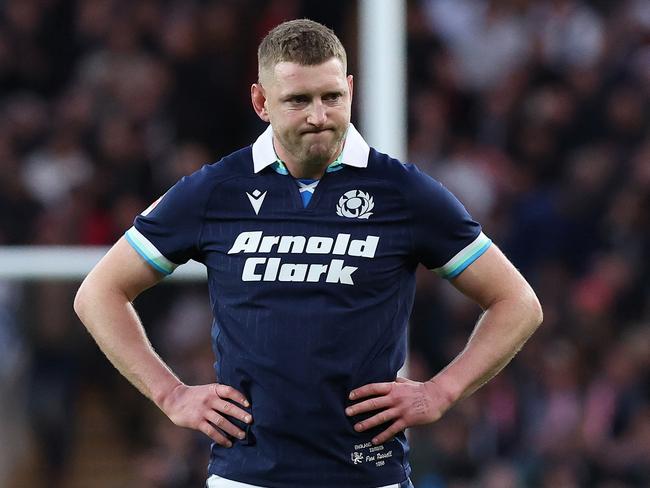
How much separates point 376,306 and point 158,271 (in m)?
0.55

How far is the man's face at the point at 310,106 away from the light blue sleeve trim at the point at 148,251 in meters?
0.42

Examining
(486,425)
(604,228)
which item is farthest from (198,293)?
(604,228)

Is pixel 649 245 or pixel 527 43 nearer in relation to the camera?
pixel 649 245

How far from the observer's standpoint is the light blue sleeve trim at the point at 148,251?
336 centimetres

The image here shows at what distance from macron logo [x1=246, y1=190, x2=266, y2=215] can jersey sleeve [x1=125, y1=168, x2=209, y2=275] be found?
11cm

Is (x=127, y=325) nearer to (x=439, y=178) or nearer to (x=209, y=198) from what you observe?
(x=209, y=198)

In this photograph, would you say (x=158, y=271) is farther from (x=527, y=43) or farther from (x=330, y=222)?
(x=527, y=43)

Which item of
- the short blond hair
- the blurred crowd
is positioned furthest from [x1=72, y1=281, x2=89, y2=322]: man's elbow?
the blurred crowd

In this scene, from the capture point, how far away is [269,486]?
321cm

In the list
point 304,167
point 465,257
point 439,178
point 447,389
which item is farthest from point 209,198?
point 439,178

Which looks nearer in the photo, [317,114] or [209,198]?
[317,114]

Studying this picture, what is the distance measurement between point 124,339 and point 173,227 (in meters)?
0.32

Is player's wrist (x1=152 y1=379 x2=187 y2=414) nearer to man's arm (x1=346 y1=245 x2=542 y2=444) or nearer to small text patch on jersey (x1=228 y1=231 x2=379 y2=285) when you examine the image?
small text patch on jersey (x1=228 y1=231 x2=379 y2=285)

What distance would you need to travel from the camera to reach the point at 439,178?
7629 mm
